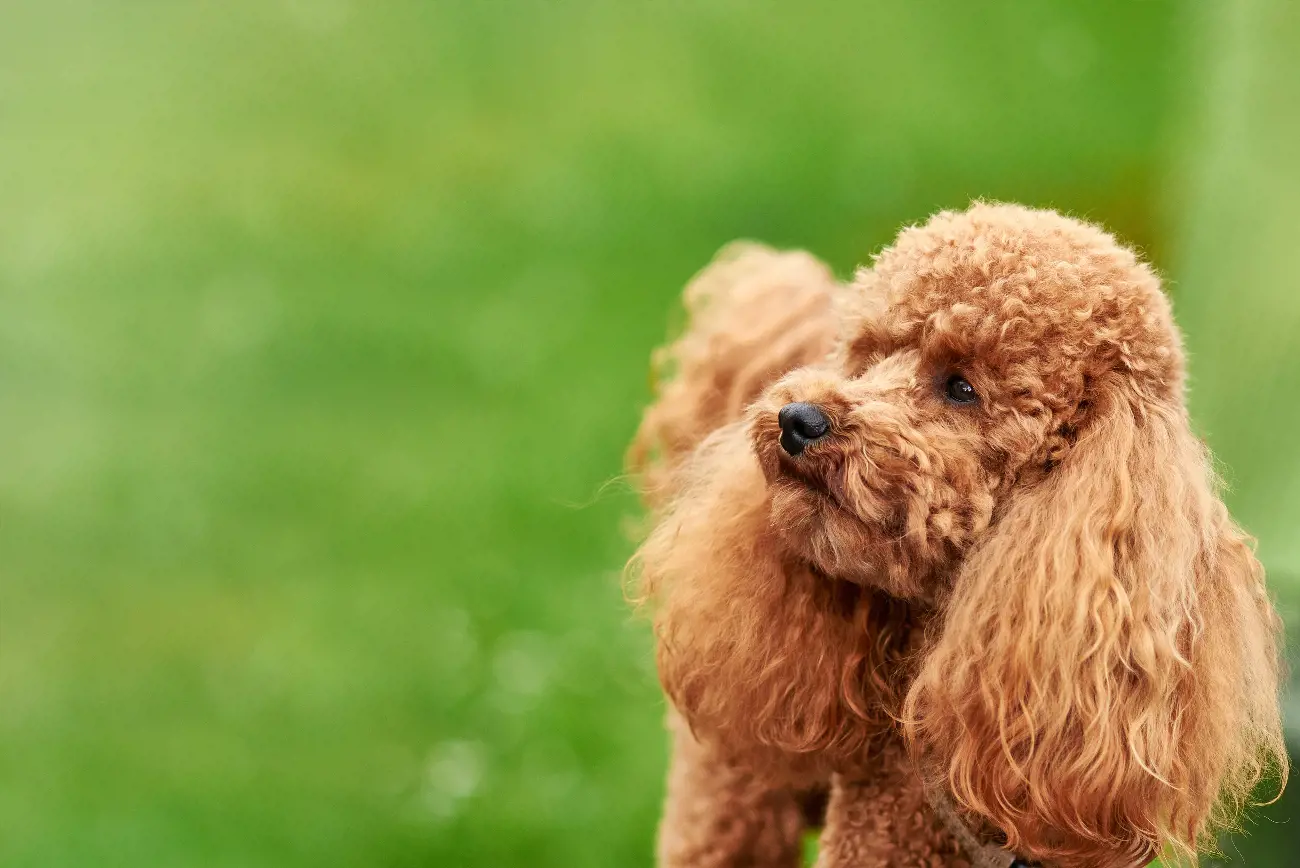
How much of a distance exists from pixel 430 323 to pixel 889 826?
2248 mm

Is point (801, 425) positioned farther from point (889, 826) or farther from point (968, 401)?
point (889, 826)

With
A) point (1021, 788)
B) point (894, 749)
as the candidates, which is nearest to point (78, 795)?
point (894, 749)

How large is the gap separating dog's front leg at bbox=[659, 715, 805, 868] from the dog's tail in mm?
401

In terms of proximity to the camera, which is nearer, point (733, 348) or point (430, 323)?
point (733, 348)

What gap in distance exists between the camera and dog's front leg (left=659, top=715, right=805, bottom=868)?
1.70 metres

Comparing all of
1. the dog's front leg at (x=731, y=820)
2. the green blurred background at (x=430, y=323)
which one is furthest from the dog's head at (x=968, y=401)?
the green blurred background at (x=430, y=323)

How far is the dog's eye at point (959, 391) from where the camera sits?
127cm

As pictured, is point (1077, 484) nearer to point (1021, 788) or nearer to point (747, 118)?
point (1021, 788)

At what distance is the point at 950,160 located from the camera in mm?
3732

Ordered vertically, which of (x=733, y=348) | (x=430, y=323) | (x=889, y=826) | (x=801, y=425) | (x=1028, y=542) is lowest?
(x=889, y=826)

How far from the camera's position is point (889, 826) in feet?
4.87

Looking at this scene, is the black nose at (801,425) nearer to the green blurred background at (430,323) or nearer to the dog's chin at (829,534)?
the dog's chin at (829,534)

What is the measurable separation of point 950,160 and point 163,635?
251 cm

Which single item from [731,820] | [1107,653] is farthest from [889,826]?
[1107,653]
